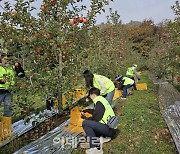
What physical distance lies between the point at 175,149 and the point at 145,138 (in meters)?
0.73

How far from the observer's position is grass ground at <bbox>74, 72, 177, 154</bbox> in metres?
5.12

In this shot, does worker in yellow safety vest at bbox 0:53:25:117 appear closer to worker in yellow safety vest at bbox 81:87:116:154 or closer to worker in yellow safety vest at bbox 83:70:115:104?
worker in yellow safety vest at bbox 83:70:115:104

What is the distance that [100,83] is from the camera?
6105mm

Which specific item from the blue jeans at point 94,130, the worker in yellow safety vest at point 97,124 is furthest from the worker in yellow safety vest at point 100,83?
the blue jeans at point 94,130

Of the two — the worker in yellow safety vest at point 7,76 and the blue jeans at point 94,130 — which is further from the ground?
the worker in yellow safety vest at point 7,76

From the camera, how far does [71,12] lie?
6406mm

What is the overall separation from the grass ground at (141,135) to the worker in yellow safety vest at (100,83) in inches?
34.2

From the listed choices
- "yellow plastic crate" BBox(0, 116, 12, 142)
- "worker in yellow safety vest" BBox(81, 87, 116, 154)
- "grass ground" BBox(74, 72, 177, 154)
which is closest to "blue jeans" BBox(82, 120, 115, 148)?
"worker in yellow safety vest" BBox(81, 87, 116, 154)

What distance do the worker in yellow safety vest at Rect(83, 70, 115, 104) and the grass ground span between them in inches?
34.2

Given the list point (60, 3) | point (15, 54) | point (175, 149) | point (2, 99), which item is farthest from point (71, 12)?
point (175, 149)

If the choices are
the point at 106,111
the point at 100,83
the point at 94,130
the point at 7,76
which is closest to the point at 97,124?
the point at 94,130

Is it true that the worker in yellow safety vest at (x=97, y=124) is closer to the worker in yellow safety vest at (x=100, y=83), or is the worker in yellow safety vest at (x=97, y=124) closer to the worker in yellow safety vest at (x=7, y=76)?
the worker in yellow safety vest at (x=100, y=83)

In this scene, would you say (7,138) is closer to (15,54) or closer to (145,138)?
(15,54)

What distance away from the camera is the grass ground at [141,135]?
5117 mm
